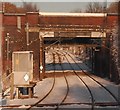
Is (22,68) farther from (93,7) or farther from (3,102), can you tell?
(93,7)

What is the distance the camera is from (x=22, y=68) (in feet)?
72.3

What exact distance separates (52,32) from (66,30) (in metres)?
1.29

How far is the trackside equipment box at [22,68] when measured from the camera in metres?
21.0

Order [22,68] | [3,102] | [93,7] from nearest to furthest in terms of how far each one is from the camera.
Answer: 1. [3,102]
2. [22,68]
3. [93,7]

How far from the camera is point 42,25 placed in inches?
1404

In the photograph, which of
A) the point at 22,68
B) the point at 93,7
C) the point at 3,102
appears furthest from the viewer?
the point at 93,7

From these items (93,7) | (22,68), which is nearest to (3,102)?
(22,68)

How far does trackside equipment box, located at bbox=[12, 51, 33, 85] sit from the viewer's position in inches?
825

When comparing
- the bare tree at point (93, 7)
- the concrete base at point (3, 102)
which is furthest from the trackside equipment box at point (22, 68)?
the bare tree at point (93, 7)

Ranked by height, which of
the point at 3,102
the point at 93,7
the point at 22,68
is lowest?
the point at 3,102

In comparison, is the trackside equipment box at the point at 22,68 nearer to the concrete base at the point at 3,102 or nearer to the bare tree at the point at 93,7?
the concrete base at the point at 3,102

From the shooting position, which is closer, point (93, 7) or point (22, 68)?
point (22, 68)

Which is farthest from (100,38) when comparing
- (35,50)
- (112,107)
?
(112,107)

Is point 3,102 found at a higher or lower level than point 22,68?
lower
